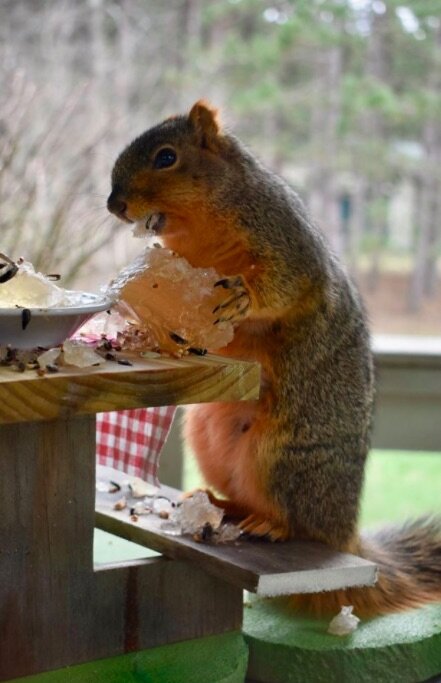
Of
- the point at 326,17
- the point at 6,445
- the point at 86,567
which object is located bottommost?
the point at 86,567

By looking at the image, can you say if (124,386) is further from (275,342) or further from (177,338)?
(275,342)

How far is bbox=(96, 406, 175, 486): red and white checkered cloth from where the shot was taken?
2.04 meters

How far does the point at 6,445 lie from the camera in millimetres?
1636

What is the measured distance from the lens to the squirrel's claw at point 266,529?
1923 mm

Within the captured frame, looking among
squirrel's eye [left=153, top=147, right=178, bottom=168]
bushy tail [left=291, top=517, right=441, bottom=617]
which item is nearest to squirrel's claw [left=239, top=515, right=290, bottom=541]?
bushy tail [left=291, top=517, right=441, bottom=617]

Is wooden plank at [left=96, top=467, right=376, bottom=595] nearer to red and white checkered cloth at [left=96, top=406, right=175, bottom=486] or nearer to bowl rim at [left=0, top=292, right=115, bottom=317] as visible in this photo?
red and white checkered cloth at [left=96, top=406, right=175, bottom=486]

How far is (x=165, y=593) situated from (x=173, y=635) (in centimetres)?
7

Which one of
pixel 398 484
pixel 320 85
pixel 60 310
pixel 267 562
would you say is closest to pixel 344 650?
pixel 267 562

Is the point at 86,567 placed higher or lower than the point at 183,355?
lower

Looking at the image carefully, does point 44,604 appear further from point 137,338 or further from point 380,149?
point 380,149

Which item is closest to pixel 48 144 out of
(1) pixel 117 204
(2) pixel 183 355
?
(1) pixel 117 204

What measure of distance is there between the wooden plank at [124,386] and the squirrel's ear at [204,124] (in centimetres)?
49

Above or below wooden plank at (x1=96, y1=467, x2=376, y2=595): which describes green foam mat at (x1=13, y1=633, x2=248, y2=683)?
below

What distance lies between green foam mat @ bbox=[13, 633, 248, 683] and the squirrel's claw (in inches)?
7.1
